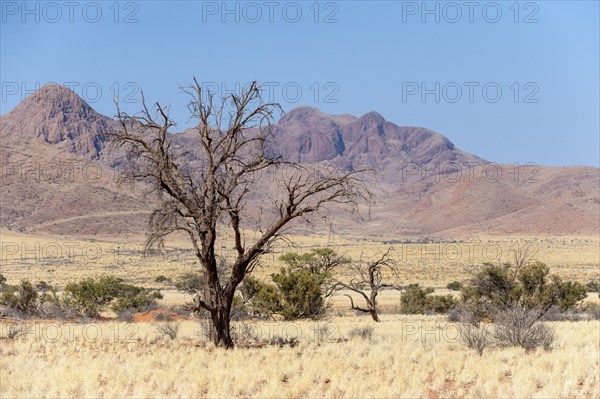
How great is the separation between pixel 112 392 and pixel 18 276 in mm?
58619

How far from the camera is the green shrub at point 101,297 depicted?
3247cm

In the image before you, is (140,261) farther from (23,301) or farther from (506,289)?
(506,289)

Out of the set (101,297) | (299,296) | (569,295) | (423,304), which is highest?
(299,296)

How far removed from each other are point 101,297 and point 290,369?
2226cm

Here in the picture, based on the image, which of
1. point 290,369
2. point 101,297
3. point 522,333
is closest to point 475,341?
point 522,333

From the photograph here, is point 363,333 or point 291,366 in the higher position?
point 291,366

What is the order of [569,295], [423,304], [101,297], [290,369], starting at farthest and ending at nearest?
[423,304]
[101,297]
[569,295]
[290,369]

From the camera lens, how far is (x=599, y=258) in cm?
9850

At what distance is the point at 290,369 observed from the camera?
13.9 meters

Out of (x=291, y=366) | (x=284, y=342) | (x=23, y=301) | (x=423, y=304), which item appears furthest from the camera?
(x=423, y=304)

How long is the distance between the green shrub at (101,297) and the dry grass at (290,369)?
1341 centimetres

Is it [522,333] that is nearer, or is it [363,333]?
[522,333]

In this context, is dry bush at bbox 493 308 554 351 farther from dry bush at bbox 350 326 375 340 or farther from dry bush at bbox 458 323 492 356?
dry bush at bbox 350 326 375 340

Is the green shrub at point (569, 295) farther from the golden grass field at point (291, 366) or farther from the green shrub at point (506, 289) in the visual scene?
the golden grass field at point (291, 366)
